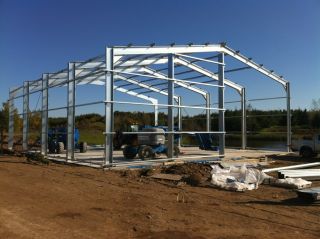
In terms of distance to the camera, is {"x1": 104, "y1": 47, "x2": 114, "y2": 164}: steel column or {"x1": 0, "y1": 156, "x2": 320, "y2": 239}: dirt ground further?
{"x1": 104, "y1": 47, "x2": 114, "y2": 164}: steel column

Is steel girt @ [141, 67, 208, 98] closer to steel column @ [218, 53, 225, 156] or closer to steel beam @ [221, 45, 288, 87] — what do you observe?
steel beam @ [221, 45, 288, 87]

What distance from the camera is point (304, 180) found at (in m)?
11.6

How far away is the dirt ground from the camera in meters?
6.24

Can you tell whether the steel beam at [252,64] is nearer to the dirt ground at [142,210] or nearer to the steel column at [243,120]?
the steel column at [243,120]

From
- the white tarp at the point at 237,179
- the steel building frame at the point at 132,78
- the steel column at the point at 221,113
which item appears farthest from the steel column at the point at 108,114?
the steel column at the point at 221,113

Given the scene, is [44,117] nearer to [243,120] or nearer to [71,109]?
[71,109]

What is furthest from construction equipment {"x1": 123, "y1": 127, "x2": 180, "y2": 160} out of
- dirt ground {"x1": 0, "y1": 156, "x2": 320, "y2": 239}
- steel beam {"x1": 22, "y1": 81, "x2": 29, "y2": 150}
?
steel beam {"x1": 22, "y1": 81, "x2": 29, "y2": 150}

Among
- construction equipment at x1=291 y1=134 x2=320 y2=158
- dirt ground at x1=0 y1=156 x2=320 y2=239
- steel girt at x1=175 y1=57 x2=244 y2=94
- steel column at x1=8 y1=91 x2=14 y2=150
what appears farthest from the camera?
steel column at x1=8 y1=91 x2=14 y2=150

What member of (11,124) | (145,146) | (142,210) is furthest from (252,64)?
(142,210)

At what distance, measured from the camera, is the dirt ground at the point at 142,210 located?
6.24 meters

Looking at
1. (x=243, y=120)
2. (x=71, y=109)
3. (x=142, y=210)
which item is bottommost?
(x=142, y=210)

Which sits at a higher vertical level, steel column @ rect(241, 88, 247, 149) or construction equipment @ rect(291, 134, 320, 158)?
steel column @ rect(241, 88, 247, 149)

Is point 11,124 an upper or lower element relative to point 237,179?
upper

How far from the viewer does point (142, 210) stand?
25.4ft
